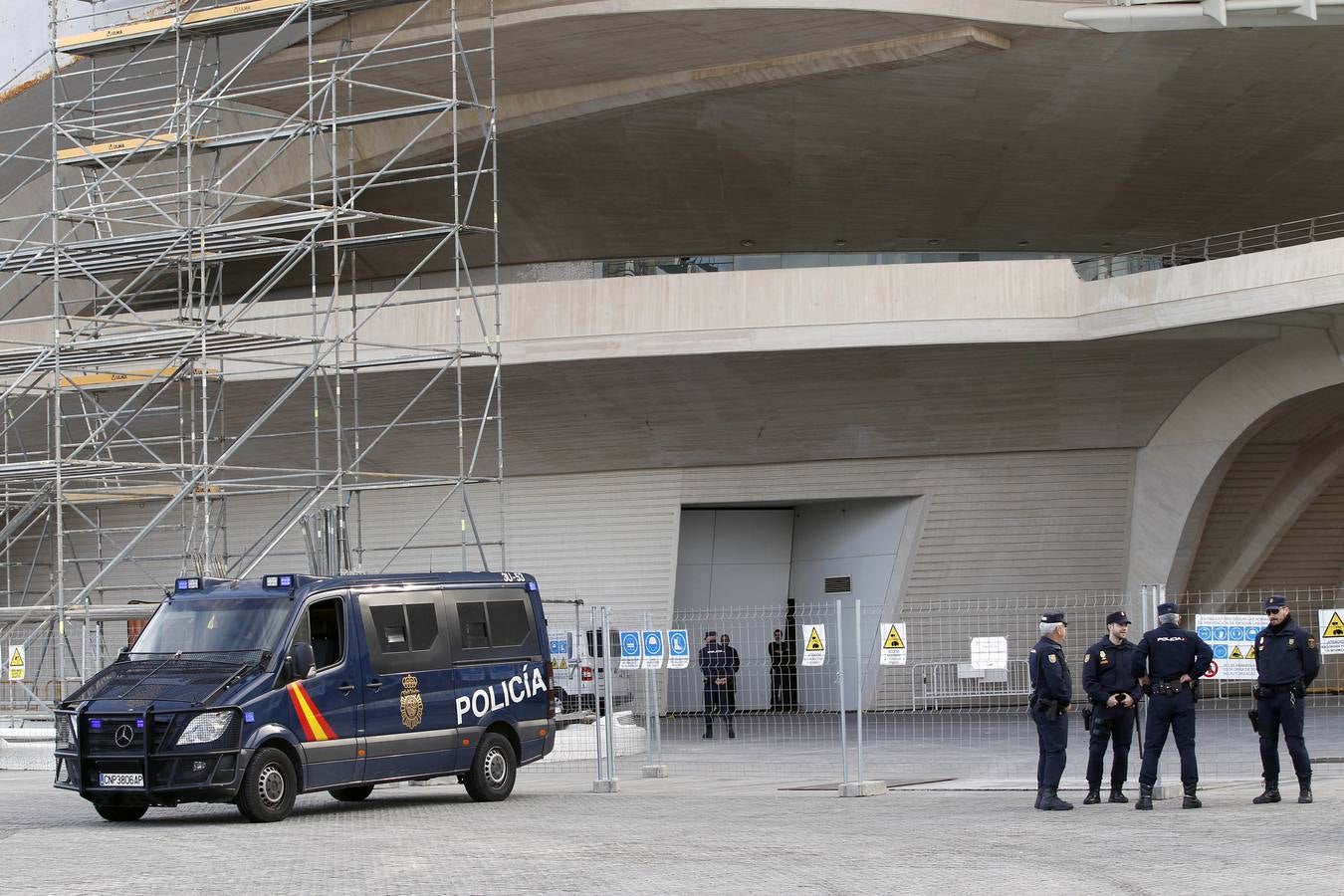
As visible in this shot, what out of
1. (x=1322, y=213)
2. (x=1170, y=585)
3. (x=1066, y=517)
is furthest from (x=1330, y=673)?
(x=1322, y=213)

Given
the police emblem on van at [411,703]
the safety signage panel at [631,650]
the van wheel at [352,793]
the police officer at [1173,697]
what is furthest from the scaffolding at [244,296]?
the police officer at [1173,697]

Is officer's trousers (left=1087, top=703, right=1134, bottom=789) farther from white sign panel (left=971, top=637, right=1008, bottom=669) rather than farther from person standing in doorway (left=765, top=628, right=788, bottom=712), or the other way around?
person standing in doorway (left=765, top=628, right=788, bottom=712)

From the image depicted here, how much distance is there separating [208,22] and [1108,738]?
1728 cm

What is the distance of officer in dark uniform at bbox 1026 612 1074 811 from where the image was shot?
12867 millimetres

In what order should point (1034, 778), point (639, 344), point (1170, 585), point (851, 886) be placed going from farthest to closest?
1. point (1170, 585)
2. point (639, 344)
3. point (1034, 778)
4. point (851, 886)

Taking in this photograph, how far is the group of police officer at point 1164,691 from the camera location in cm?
1267

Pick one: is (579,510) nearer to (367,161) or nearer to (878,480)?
(878,480)

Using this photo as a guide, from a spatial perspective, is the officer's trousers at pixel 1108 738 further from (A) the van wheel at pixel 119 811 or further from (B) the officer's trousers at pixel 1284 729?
(A) the van wheel at pixel 119 811

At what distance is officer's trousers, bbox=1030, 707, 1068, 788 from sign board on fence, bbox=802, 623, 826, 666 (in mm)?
2866

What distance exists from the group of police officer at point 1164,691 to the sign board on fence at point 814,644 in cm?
278

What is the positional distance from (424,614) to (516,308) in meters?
11.6

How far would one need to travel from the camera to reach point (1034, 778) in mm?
16219

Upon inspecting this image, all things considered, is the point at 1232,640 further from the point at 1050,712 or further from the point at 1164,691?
the point at 1050,712

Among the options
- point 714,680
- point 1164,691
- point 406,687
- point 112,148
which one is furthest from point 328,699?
point 112,148
